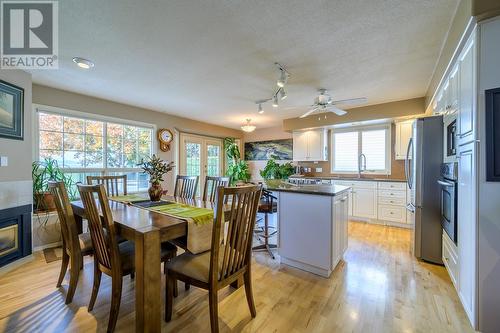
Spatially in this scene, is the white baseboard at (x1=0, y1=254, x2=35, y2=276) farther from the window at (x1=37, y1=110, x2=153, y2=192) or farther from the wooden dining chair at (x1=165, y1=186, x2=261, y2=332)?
the wooden dining chair at (x1=165, y1=186, x2=261, y2=332)

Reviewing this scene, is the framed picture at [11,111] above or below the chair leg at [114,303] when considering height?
above

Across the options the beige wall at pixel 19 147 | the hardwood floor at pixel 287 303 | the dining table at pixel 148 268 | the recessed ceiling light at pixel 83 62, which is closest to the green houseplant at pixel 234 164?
the hardwood floor at pixel 287 303

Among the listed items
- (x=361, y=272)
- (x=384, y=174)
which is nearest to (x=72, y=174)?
(x=361, y=272)

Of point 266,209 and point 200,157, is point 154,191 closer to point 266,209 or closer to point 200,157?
point 266,209

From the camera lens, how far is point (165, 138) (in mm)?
4688

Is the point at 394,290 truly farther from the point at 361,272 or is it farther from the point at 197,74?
the point at 197,74

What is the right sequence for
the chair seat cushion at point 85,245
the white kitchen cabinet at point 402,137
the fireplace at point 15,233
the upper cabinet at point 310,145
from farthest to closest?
the upper cabinet at point 310,145
the white kitchen cabinet at point 402,137
the fireplace at point 15,233
the chair seat cushion at point 85,245

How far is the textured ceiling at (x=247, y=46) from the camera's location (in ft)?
5.37

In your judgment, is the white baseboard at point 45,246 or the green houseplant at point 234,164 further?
the green houseplant at point 234,164

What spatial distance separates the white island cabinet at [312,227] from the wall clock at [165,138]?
3057mm

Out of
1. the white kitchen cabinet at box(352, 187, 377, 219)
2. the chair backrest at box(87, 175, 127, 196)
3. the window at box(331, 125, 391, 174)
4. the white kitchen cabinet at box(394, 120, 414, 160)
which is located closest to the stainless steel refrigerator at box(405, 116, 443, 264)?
the white kitchen cabinet at box(352, 187, 377, 219)

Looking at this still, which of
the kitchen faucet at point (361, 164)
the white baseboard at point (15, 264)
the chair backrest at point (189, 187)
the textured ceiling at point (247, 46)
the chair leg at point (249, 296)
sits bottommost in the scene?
the white baseboard at point (15, 264)

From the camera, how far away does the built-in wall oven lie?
188 centimetres

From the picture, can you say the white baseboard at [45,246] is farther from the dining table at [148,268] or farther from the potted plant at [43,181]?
the dining table at [148,268]
